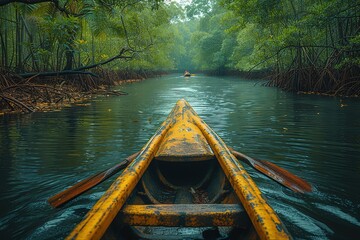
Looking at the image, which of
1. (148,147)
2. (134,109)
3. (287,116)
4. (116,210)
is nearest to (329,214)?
(148,147)

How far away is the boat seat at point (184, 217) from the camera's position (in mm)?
1882

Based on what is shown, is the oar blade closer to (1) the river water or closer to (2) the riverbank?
(1) the river water

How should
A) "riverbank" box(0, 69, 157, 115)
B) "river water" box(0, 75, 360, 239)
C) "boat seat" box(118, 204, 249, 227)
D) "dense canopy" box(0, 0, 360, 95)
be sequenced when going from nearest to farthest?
"boat seat" box(118, 204, 249, 227)
"river water" box(0, 75, 360, 239)
"riverbank" box(0, 69, 157, 115)
"dense canopy" box(0, 0, 360, 95)

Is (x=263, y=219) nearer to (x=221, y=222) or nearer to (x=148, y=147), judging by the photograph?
(x=221, y=222)

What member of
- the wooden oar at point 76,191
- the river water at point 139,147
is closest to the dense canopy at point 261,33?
the river water at point 139,147

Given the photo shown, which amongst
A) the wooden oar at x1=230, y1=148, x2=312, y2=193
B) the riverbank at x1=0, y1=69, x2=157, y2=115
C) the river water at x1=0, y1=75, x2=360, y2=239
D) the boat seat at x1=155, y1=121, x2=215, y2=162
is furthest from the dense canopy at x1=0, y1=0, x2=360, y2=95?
the wooden oar at x1=230, y1=148, x2=312, y2=193

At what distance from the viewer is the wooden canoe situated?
1.69 metres

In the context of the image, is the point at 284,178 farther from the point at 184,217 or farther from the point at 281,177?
the point at 184,217

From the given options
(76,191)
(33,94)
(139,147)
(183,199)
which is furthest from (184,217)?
(33,94)

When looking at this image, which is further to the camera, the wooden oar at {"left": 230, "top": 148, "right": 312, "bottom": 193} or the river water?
the wooden oar at {"left": 230, "top": 148, "right": 312, "bottom": 193}

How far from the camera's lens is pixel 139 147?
5082 millimetres

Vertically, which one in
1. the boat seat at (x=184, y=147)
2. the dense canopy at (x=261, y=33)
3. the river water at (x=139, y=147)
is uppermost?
the dense canopy at (x=261, y=33)

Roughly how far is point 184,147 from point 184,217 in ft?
4.49

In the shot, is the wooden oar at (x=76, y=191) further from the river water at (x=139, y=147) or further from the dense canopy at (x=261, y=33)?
the dense canopy at (x=261, y=33)
